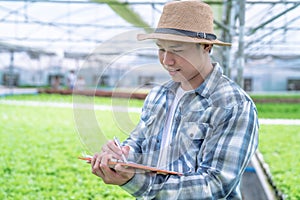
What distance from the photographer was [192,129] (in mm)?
1115

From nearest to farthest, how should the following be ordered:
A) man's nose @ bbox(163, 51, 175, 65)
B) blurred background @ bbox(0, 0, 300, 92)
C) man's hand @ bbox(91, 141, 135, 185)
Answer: man's hand @ bbox(91, 141, 135, 185) → man's nose @ bbox(163, 51, 175, 65) → blurred background @ bbox(0, 0, 300, 92)

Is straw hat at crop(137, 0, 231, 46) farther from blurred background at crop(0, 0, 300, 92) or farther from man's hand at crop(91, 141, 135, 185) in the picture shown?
man's hand at crop(91, 141, 135, 185)

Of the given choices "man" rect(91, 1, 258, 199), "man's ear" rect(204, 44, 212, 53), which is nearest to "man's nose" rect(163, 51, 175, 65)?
"man" rect(91, 1, 258, 199)

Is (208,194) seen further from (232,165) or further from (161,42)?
(161,42)

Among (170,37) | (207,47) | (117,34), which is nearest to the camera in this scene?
(117,34)

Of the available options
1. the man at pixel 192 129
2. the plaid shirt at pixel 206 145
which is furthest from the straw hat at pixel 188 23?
the plaid shirt at pixel 206 145

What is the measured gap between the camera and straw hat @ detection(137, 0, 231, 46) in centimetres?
109

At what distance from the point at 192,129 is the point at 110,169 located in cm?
26

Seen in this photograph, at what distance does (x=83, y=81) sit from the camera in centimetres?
96

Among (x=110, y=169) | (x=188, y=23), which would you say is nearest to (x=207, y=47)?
(x=188, y=23)

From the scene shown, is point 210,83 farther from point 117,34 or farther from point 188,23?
point 117,34

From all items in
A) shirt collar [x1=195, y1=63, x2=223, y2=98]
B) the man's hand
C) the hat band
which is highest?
the hat band

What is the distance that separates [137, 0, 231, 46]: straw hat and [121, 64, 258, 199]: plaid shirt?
129 mm

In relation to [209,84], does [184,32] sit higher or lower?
higher
